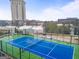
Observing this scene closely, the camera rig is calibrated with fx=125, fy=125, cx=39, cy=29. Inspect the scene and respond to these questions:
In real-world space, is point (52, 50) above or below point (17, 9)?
below

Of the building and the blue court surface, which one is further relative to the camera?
the building

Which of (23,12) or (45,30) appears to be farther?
(23,12)

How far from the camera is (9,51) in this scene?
8.22m

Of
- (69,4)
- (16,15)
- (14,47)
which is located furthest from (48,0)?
(16,15)

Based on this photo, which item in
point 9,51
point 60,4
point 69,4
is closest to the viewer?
point 9,51

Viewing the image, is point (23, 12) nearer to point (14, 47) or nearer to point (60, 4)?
point (60, 4)

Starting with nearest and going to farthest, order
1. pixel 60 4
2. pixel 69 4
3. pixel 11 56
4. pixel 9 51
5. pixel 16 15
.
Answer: pixel 11 56 < pixel 9 51 < pixel 69 4 < pixel 60 4 < pixel 16 15

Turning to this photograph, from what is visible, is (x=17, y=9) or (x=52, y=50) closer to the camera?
(x=52, y=50)

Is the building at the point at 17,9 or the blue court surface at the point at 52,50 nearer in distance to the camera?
the blue court surface at the point at 52,50

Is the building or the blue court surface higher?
the building

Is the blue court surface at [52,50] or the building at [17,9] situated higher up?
the building at [17,9]

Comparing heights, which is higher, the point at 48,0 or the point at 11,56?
the point at 48,0

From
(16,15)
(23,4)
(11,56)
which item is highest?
(23,4)

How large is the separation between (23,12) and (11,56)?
123 ft
